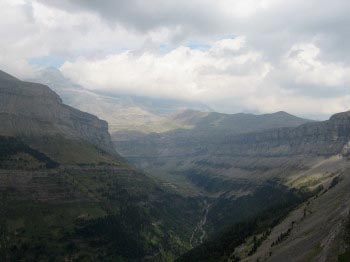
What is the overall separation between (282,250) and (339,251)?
60.1 m

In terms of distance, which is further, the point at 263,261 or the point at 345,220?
the point at 263,261

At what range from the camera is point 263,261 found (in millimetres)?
195125

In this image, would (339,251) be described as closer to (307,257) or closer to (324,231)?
(307,257)

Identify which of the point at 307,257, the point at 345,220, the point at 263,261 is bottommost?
the point at 263,261

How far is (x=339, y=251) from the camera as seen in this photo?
139875 millimetres

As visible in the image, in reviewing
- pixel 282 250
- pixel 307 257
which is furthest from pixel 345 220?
pixel 282 250

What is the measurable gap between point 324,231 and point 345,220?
28708 mm

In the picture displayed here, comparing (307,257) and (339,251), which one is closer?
(339,251)

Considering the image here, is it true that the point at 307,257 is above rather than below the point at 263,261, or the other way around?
above

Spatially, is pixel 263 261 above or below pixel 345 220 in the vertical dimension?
below

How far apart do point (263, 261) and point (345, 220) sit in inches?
1882

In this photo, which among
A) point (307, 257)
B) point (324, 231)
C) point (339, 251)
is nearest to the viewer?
point (339, 251)

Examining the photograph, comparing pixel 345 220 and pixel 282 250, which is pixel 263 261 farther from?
pixel 345 220

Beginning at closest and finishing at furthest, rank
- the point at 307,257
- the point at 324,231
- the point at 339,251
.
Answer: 1. the point at 339,251
2. the point at 307,257
3. the point at 324,231
